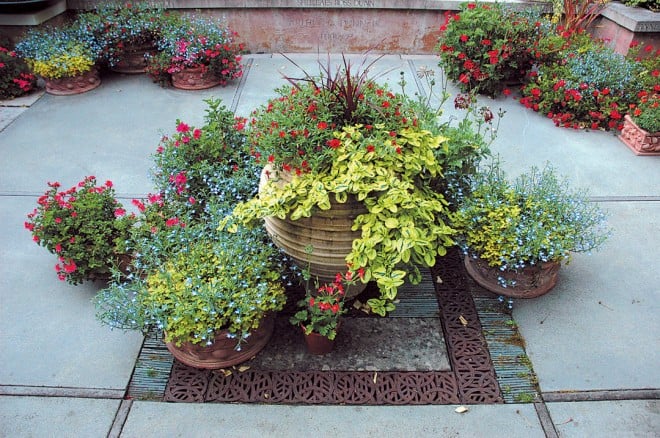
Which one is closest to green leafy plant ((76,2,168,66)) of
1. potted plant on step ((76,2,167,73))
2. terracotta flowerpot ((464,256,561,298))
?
potted plant on step ((76,2,167,73))

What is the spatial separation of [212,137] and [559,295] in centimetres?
248

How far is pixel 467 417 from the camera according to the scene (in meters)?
2.44

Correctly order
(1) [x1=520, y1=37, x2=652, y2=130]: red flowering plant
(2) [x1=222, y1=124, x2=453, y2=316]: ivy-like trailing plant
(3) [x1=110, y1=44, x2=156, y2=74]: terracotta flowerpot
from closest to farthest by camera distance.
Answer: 1. (2) [x1=222, y1=124, x2=453, y2=316]: ivy-like trailing plant
2. (1) [x1=520, y1=37, x2=652, y2=130]: red flowering plant
3. (3) [x1=110, y1=44, x2=156, y2=74]: terracotta flowerpot

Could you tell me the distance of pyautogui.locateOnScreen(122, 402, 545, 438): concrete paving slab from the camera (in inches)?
93.2

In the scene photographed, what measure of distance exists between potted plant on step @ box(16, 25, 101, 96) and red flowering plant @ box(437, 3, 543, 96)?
3.77 m

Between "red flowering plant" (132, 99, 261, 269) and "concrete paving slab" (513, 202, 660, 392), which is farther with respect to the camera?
"red flowering plant" (132, 99, 261, 269)

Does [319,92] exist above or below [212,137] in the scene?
above

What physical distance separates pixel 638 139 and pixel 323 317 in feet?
11.7

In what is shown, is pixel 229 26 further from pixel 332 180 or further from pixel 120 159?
pixel 332 180

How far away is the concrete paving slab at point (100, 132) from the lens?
4148 mm

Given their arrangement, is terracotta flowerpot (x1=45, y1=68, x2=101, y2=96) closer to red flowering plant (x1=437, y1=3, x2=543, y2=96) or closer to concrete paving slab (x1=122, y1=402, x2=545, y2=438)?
red flowering plant (x1=437, y1=3, x2=543, y2=96)

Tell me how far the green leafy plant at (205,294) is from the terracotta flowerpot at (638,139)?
353cm

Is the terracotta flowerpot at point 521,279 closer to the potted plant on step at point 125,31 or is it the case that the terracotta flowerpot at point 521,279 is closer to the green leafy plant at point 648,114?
the green leafy plant at point 648,114

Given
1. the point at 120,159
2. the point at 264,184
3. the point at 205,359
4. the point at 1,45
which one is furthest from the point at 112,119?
the point at 205,359
